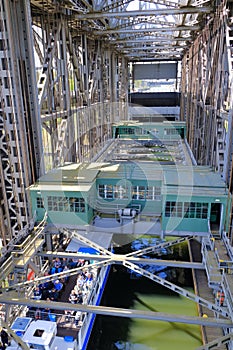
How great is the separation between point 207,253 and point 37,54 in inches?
723

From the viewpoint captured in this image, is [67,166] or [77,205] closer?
[77,205]

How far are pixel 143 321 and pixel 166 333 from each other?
138 centimetres

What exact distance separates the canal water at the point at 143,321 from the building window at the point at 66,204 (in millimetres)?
6252

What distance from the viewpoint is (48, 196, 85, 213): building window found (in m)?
13.7

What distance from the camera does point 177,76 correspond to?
5428cm

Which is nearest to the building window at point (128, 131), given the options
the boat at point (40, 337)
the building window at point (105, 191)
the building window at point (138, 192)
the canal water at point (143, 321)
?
the canal water at point (143, 321)

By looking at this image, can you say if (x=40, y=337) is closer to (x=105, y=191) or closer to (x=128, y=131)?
(x=105, y=191)

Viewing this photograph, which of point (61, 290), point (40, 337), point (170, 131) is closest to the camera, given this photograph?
point (40, 337)

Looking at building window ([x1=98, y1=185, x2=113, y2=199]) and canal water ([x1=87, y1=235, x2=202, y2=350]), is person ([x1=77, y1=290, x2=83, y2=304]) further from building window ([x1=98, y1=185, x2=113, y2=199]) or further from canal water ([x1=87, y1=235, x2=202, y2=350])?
building window ([x1=98, y1=185, x2=113, y2=199])

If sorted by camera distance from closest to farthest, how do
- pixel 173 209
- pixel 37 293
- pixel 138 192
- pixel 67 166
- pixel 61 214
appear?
pixel 173 209 < pixel 61 214 < pixel 138 192 < pixel 37 293 < pixel 67 166

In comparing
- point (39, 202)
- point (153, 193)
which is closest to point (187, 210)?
point (153, 193)

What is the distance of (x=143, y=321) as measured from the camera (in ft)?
51.0

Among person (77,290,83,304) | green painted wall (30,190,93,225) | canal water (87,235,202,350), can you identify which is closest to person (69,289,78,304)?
person (77,290,83,304)

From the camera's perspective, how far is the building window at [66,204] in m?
13.7
